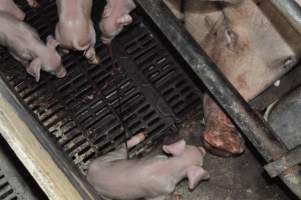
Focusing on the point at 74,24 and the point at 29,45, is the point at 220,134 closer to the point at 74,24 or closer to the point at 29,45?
the point at 74,24

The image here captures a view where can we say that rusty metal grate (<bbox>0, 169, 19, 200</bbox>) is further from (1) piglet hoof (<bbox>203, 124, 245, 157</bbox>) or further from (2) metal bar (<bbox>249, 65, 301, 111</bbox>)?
(2) metal bar (<bbox>249, 65, 301, 111</bbox>)

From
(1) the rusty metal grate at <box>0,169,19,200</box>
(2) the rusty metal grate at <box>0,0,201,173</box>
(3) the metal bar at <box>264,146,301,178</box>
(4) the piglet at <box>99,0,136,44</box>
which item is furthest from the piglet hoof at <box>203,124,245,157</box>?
(1) the rusty metal grate at <box>0,169,19,200</box>

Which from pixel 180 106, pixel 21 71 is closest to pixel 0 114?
pixel 21 71

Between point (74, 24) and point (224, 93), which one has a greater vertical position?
point (74, 24)

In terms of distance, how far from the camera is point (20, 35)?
2592 millimetres

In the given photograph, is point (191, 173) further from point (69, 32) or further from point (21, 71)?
point (21, 71)

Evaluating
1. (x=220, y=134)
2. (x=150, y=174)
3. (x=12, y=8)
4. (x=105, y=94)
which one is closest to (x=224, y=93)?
(x=220, y=134)

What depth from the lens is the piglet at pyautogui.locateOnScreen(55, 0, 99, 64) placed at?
2521 mm

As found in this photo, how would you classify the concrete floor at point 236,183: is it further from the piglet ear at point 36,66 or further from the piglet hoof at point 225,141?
the piglet ear at point 36,66

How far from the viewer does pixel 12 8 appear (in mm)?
2729

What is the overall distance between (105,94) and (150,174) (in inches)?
22.0

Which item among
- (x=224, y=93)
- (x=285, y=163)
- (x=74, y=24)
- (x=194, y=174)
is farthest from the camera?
(x=74, y=24)

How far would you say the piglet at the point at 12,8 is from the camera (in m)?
2.70

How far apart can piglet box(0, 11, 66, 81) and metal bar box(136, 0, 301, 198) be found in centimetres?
54
